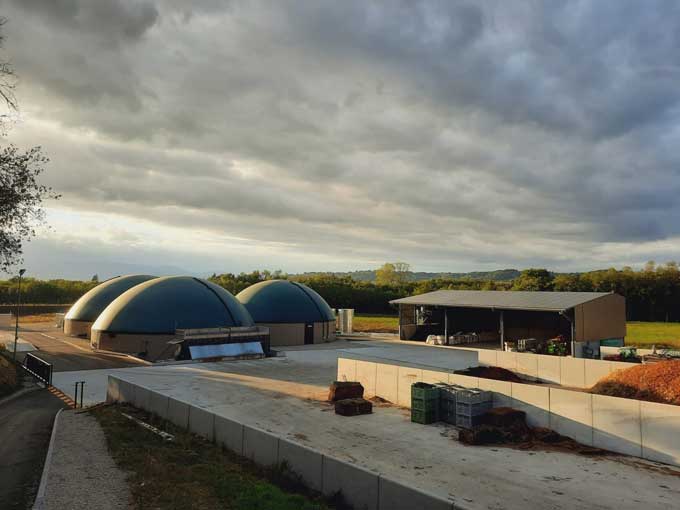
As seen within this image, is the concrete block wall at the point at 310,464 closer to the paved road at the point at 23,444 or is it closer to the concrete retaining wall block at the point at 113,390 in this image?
the paved road at the point at 23,444

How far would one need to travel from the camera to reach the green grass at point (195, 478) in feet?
39.8

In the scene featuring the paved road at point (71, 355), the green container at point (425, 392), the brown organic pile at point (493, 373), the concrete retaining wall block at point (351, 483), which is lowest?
the paved road at point (71, 355)

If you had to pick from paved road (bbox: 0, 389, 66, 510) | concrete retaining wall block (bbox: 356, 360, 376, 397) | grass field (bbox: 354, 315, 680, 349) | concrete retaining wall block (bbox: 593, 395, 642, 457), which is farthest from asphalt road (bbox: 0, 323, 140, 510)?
grass field (bbox: 354, 315, 680, 349)

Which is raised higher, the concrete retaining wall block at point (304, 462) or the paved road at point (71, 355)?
the concrete retaining wall block at point (304, 462)

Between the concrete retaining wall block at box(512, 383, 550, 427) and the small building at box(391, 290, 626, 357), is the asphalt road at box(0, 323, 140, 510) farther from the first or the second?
the small building at box(391, 290, 626, 357)

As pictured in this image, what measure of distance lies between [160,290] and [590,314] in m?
38.9

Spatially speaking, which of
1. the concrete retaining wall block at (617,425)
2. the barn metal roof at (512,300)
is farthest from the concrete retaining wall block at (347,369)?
the barn metal roof at (512,300)

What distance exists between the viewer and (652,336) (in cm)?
6300

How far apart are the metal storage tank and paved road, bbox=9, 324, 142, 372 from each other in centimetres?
168

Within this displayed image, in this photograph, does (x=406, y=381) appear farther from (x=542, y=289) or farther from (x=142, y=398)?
(x=542, y=289)

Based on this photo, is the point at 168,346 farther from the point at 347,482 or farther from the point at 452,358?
the point at 347,482

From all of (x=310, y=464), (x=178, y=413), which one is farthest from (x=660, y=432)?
(x=178, y=413)

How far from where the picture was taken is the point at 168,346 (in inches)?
1544

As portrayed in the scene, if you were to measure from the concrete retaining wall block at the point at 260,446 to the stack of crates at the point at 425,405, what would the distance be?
7.23m
